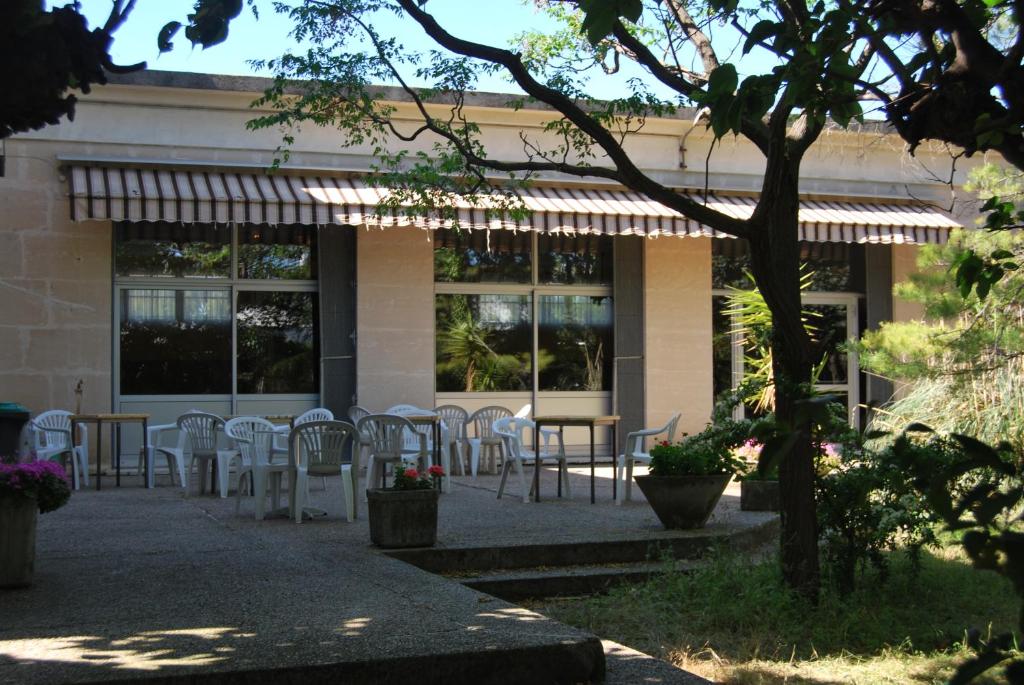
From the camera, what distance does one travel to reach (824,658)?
5195 millimetres

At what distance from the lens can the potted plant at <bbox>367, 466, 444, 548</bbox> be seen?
686cm

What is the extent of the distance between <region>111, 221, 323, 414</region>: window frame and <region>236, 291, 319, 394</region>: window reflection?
6 cm

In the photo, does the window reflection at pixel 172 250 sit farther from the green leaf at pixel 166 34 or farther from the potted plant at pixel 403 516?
the green leaf at pixel 166 34

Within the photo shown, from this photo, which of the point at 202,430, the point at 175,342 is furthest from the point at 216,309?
the point at 202,430

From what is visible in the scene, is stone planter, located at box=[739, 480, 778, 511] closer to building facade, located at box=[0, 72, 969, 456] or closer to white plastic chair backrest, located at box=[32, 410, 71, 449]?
building facade, located at box=[0, 72, 969, 456]

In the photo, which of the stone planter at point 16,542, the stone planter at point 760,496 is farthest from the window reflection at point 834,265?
the stone planter at point 16,542

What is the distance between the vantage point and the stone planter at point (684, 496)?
7903 mm

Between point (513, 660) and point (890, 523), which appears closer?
point (513, 660)

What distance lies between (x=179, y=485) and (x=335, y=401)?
2.12 m

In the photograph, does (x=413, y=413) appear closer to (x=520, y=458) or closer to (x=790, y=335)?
(x=520, y=458)

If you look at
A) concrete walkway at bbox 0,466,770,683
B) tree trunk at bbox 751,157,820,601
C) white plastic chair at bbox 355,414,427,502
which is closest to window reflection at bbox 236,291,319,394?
white plastic chair at bbox 355,414,427,502

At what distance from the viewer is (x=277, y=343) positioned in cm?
1274

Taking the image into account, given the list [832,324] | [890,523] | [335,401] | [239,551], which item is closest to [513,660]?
[890,523]

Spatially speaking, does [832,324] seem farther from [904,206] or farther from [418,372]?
[418,372]
